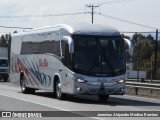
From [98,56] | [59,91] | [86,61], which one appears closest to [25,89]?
[59,91]

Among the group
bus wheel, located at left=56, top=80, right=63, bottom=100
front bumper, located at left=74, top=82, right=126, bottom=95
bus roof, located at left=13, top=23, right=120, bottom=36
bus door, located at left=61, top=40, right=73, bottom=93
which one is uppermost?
bus roof, located at left=13, top=23, right=120, bottom=36

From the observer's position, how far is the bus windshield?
819 inches

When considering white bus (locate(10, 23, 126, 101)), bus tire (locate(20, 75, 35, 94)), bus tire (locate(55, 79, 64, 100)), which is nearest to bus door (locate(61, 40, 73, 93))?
white bus (locate(10, 23, 126, 101))

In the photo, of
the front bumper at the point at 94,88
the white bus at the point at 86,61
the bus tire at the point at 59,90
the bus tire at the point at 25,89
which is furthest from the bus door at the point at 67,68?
the bus tire at the point at 25,89

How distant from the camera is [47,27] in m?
24.6

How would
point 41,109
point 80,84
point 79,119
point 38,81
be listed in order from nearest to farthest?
1. point 79,119
2. point 41,109
3. point 80,84
4. point 38,81

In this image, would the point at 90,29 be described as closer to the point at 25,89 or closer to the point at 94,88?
the point at 94,88

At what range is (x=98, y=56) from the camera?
826 inches

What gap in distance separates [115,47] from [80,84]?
2231 millimetres

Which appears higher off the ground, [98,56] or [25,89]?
[98,56]

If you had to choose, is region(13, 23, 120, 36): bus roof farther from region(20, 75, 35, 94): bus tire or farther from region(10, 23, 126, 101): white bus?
region(20, 75, 35, 94): bus tire

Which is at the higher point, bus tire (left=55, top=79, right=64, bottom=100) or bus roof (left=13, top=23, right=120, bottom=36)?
bus roof (left=13, top=23, right=120, bottom=36)

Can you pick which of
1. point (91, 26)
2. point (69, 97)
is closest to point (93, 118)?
point (91, 26)

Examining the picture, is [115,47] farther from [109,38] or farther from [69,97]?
[69,97]
